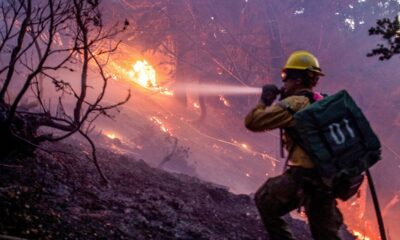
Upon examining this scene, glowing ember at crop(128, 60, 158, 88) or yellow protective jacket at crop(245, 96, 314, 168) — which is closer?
yellow protective jacket at crop(245, 96, 314, 168)

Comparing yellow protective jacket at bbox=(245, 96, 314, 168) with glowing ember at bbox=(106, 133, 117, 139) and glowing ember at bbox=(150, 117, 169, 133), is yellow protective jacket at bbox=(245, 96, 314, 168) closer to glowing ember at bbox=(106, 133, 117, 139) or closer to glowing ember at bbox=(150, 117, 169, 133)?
glowing ember at bbox=(106, 133, 117, 139)

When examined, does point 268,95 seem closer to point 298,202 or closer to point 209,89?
point 298,202

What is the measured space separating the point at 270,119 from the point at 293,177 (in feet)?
1.75

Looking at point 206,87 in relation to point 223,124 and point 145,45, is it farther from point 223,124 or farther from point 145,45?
point 145,45

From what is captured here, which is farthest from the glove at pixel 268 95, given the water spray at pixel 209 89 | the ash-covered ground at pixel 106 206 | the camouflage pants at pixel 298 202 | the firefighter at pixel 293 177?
the water spray at pixel 209 89

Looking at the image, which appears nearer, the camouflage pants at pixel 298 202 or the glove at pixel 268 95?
the camouflage pants at pixel 298 202

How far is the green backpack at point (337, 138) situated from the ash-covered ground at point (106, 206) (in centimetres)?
197

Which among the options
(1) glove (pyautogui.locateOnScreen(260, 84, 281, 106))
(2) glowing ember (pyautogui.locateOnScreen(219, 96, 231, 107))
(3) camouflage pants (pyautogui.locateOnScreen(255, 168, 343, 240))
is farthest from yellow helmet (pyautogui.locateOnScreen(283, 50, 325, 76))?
(2) glowing ember (pyautogui.locateOnScreen(219, 96, 231, 107))

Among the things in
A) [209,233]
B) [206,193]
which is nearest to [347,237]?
[206,193]

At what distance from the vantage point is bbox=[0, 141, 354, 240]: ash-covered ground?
3.29 meters

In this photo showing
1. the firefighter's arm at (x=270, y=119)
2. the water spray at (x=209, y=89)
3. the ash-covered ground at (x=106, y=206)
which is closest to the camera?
the firefighter's arm at (x=270, y=119)

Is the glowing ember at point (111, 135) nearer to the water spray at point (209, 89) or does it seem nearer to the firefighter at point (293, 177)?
the water spray at point (209, 89)

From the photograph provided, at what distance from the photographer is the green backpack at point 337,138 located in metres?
3.00

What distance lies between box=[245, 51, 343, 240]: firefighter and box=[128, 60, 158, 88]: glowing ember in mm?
15407
